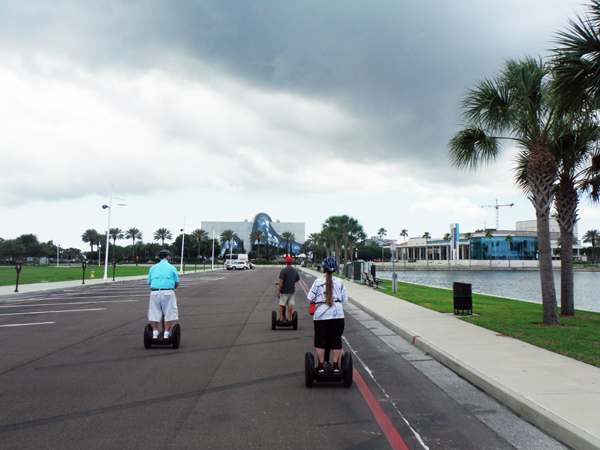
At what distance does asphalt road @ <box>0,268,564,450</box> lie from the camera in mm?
4188

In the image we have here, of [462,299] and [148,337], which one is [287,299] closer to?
[148,337]

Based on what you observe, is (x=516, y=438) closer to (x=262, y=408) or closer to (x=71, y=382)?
(x=262, y=408)

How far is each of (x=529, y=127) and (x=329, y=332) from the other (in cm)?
955

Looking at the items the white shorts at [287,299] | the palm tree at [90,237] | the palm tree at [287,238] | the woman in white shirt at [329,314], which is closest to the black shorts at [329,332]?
the woman in white shirt at [329,314]

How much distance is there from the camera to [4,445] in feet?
13.0

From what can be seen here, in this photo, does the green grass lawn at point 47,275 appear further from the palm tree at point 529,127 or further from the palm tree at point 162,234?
the palm tree at point 162,234

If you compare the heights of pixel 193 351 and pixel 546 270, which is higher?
pixel 546 270

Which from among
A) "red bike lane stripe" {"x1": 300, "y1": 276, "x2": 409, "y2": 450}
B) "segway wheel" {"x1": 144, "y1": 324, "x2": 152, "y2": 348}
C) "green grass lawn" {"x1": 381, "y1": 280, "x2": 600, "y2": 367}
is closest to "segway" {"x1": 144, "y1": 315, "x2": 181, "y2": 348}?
"segway wheel" {"x1": 144, "y1": 324, "x2": 152, "y2": 348}

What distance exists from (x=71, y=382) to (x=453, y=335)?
7.29m

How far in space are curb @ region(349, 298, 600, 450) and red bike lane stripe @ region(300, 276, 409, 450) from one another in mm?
1541

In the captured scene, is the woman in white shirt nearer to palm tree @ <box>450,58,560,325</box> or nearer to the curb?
the curb

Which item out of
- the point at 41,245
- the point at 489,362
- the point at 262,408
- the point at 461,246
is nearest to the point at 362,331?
the point at 489,362

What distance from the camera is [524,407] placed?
194 inches

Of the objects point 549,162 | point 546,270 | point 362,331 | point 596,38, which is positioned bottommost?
point 362,331
